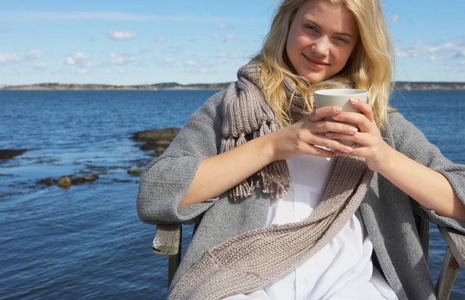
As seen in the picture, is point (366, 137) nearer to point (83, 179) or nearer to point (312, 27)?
point (312, 27)

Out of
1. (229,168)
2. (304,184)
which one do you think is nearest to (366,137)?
(304,184)

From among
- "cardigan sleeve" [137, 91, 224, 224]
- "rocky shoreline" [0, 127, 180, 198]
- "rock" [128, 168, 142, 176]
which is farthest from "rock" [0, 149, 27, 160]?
"cardigan sleeve" [137, 91, 224, 224]

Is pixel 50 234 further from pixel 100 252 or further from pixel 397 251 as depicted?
pixel 397 251

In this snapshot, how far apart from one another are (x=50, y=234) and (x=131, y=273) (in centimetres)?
229

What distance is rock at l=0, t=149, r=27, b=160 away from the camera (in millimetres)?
17766

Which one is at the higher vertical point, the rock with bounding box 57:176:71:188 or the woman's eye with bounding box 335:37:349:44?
the woman's eye with bounding box 335:37:349:44

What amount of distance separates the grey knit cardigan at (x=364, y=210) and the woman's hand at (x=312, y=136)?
13.2 inches

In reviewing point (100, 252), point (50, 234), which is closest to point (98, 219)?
point (50, 234)

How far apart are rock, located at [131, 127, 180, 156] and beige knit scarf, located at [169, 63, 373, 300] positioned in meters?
15.8

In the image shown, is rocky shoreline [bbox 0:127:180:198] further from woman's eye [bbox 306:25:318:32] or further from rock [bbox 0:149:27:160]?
woman's eye [bbox 306:25:318:32]

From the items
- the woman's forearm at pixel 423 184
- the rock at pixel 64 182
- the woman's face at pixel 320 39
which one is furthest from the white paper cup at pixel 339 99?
the rock at pixel 64 182

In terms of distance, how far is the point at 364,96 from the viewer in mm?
1647

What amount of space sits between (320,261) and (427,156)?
0.80 meters

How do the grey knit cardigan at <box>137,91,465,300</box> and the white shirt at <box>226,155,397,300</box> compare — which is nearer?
the white shirt at <box>226,155,397,300</box>
